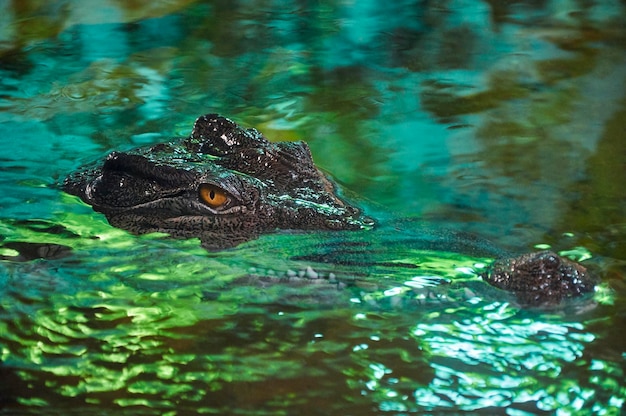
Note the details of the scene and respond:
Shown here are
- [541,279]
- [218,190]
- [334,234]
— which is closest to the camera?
[541,279]

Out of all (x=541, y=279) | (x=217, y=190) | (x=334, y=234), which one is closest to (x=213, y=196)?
(x=217, y=190)

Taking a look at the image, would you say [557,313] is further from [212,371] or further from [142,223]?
[142,223]

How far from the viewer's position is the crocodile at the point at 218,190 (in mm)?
4254

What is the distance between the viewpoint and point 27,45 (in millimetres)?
8109

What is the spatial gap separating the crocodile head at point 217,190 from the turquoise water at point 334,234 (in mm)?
134

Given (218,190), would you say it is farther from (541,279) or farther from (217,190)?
(541,279)

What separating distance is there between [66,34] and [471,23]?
3.91m

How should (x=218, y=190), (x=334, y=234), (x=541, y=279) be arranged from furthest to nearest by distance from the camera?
(x=218, y=190), (x=334, y=234), (x=541, y=279)

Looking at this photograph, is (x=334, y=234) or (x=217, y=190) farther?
(x=217, y=190)

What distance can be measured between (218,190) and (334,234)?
60cm

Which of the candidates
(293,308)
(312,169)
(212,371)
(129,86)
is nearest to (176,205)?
(312,169)

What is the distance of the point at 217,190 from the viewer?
4.29 metres

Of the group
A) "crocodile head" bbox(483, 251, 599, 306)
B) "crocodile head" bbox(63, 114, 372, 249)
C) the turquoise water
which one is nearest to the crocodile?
"crocodile head" bbox(63, 114, 372, 249)

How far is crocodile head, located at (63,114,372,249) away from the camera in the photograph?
4.26 m
